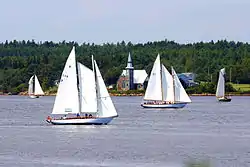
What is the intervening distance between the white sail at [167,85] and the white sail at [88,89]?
3397 centimetres

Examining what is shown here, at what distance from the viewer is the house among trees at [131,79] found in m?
178

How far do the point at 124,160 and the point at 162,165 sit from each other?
102 inches

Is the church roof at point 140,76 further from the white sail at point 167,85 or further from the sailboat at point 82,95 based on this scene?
the sailboat at point 82,95

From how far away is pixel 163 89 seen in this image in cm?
9019

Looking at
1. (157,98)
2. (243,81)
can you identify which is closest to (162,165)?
(157,98)

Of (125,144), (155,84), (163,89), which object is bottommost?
(125,144)

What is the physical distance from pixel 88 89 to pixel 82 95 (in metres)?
0.61

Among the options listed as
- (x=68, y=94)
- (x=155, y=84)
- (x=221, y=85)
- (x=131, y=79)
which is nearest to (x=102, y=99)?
(x=68, y=94)

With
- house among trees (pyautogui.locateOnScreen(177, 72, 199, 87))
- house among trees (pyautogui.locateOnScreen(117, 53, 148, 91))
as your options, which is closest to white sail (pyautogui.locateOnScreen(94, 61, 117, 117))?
house among trees (pyautogui.locateOnScreen(177, 72, 199, 87))

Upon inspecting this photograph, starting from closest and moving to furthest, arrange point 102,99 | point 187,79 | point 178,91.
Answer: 1. point 102,99
2. point 178,91
3. point 187,79

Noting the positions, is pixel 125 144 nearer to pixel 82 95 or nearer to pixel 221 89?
pixel 82 95

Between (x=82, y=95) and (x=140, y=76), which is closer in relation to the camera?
(x=82, y=95)

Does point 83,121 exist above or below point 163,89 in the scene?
below

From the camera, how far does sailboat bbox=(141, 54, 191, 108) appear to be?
292ft
